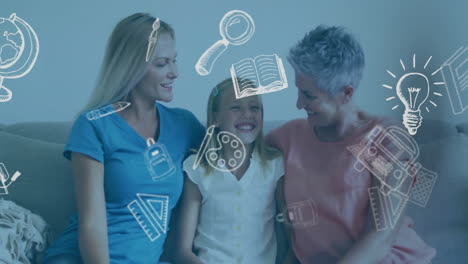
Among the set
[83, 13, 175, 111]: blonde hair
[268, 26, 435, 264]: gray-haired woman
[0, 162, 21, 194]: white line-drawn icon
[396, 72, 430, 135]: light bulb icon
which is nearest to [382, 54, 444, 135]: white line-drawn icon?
[396, 72, 430, 135]: light bulb icon

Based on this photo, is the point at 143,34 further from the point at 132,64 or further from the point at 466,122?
the point at 466,122

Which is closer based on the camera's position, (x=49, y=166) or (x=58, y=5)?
(x=58, y=5)

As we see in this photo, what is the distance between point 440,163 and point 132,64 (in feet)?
2.27

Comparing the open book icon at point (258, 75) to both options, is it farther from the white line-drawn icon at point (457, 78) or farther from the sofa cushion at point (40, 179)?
the sofa cushion at point (40, 179)

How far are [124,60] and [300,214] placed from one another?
0.47 m

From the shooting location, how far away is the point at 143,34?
35.2 inches

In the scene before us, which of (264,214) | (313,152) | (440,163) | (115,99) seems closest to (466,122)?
(440,163)

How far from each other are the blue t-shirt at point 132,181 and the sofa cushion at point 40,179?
0.12 m

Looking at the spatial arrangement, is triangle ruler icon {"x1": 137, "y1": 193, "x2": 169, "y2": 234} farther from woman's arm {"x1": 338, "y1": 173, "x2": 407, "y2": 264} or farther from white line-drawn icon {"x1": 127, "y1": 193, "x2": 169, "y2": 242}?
woman's arm {"x1": 338, "y1": 173, "x2": 407, "y2": 264}

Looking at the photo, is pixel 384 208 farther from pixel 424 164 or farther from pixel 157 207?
pixel 157 207

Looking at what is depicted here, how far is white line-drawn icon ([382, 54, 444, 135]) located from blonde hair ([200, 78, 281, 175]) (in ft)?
0.93

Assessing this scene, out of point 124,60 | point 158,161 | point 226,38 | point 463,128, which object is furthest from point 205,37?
point 463,128

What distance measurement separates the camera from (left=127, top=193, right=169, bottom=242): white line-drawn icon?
3.03 feet

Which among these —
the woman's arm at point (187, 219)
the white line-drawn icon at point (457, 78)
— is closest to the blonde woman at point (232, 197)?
the woman's arm at point (187, 219)
